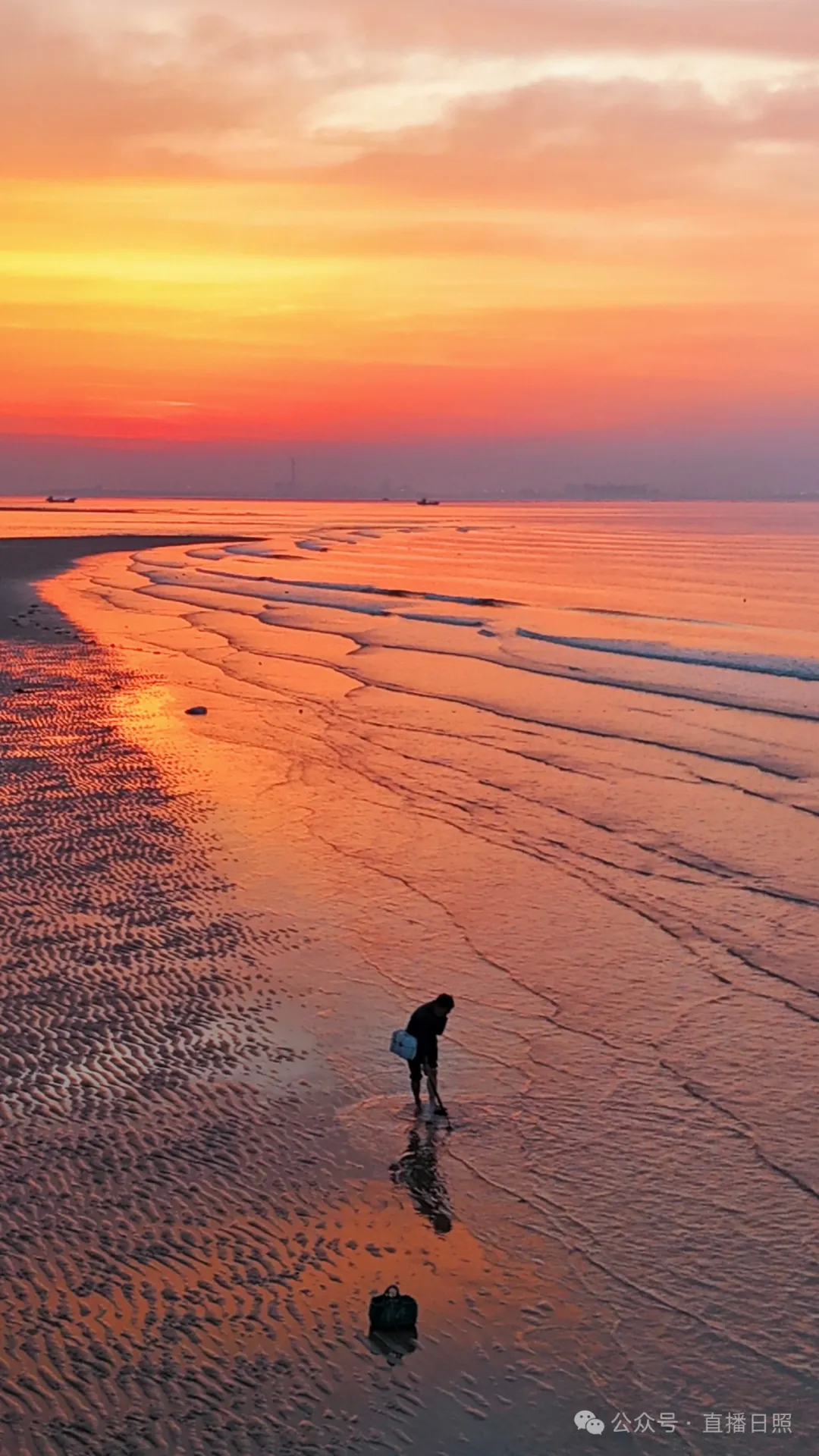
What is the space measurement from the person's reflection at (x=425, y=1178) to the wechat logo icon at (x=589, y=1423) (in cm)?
211

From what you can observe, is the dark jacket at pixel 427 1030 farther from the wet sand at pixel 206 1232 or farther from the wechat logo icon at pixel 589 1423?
the wechat logo icon at pixel 589 1423

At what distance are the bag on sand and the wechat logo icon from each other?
381 centimetres

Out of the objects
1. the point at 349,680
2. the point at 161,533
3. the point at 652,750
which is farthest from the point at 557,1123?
the point at 161,533

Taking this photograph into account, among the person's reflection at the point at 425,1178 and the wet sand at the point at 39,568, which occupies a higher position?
the wet sand at the point at 39,568

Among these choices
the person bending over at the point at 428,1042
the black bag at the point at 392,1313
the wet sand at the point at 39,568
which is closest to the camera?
the black bag at the point at 392,1313

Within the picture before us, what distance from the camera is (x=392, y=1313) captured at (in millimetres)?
8672

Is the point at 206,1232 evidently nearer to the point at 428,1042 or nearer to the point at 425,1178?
the point at 425,1178

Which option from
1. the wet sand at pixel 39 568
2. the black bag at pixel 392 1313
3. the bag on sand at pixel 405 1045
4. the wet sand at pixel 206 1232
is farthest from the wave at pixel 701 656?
the black bag at pixel 392 1313

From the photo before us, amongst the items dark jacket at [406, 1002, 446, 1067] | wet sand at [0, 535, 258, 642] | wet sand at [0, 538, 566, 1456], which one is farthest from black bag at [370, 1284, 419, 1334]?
wet sand at [0, 535, 258, 642]

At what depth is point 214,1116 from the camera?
1178 centimetres

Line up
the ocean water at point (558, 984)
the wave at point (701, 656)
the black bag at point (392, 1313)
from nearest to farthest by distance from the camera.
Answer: the black bag at point (392, 1313) < the ocean water at point (558, 984) < the wave at point (701, 656)

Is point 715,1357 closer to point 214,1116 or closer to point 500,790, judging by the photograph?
point 214,1116

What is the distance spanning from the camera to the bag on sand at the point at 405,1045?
1158cm

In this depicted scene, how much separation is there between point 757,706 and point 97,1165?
26.1 metres
